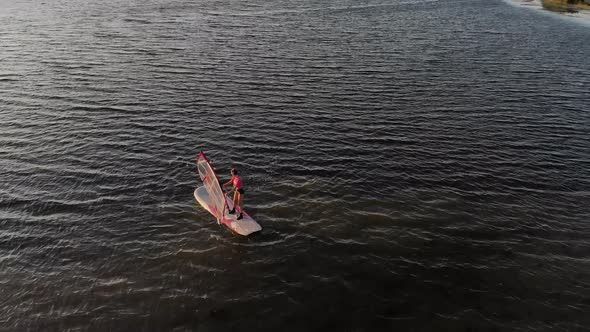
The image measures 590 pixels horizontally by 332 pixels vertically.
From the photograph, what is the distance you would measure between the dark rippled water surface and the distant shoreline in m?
50.9

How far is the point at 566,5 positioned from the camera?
3676 inches

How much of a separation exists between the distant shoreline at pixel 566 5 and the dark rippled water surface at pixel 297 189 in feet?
167

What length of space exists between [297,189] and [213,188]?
16.2ft

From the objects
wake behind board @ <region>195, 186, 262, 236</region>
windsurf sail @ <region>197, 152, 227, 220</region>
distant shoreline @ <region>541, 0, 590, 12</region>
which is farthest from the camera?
distant shoreline @ <region>541, 0, 590, 12</region>

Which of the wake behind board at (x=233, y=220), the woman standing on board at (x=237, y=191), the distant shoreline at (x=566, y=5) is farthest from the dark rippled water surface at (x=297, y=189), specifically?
the distant shoreline at (x=566, y=5)

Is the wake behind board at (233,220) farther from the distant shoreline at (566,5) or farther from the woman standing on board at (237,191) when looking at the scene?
the distant shoreline at (566,5)

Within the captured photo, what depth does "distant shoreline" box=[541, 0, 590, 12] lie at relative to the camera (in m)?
89.2

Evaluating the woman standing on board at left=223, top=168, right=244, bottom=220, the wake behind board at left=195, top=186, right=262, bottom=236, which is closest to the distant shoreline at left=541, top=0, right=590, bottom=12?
the woman standing on board at left=223, top=168, right=244, bottom=220

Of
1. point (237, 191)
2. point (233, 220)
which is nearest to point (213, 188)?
point (237, 191)

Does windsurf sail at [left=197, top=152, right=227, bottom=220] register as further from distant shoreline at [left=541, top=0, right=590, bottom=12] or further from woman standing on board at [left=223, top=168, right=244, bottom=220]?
distant shoreline at [left=541, top=0, right=590, bottom=12]

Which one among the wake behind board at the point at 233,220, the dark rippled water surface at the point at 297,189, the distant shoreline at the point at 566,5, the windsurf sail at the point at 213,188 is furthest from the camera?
the distant shoreline at the point at 566,5

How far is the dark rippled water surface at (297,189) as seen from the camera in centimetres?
1599

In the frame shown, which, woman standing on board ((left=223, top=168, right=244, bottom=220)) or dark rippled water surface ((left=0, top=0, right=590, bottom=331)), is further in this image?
woman standing on board ((left=223, top=168, right=244, bottom=220))

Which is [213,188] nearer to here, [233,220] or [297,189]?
[233,220]
